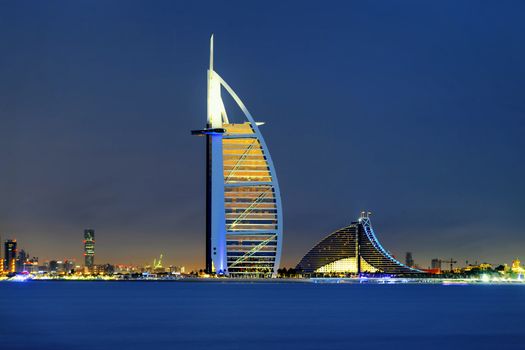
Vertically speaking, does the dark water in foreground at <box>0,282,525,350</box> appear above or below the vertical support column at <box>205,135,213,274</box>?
below

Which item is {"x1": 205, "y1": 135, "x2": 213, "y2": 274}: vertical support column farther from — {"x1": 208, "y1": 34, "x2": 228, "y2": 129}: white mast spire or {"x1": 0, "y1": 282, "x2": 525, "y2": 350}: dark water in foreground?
{"x1": 0, "y1": 282, "x2": 525, "y2": 350}: dark water in foreground

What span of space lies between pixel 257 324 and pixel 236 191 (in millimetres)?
92064

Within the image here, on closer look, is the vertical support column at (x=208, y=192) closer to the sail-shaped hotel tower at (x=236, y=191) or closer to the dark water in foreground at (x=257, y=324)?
the sail-shaped hotel tower at (x=236, y=191)

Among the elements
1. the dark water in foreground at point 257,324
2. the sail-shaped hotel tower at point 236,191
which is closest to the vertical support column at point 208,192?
the sail-shaped hotel tower at point 236,191

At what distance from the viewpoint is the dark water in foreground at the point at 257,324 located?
70.6 m

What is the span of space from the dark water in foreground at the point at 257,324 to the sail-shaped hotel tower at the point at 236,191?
54.6 meters

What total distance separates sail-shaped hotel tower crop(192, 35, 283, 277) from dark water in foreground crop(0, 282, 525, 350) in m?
54.6

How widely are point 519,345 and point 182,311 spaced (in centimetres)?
3700

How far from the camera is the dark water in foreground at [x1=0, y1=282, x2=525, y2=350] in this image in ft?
232

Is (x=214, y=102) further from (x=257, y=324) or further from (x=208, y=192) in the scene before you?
(x=257, y=324)

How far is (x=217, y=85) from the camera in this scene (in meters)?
177

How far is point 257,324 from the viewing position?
85.1 meters

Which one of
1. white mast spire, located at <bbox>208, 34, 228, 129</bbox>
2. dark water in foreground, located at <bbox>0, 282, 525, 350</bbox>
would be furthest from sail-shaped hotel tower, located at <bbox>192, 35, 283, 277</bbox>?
dark water in foreground, located at <bbox>0, 282, 525, 350</bbox>

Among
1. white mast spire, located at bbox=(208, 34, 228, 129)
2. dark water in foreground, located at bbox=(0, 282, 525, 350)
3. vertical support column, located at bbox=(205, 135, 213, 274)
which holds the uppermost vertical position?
white mast spire, located at bbox=(208, 34, 228, 129)
